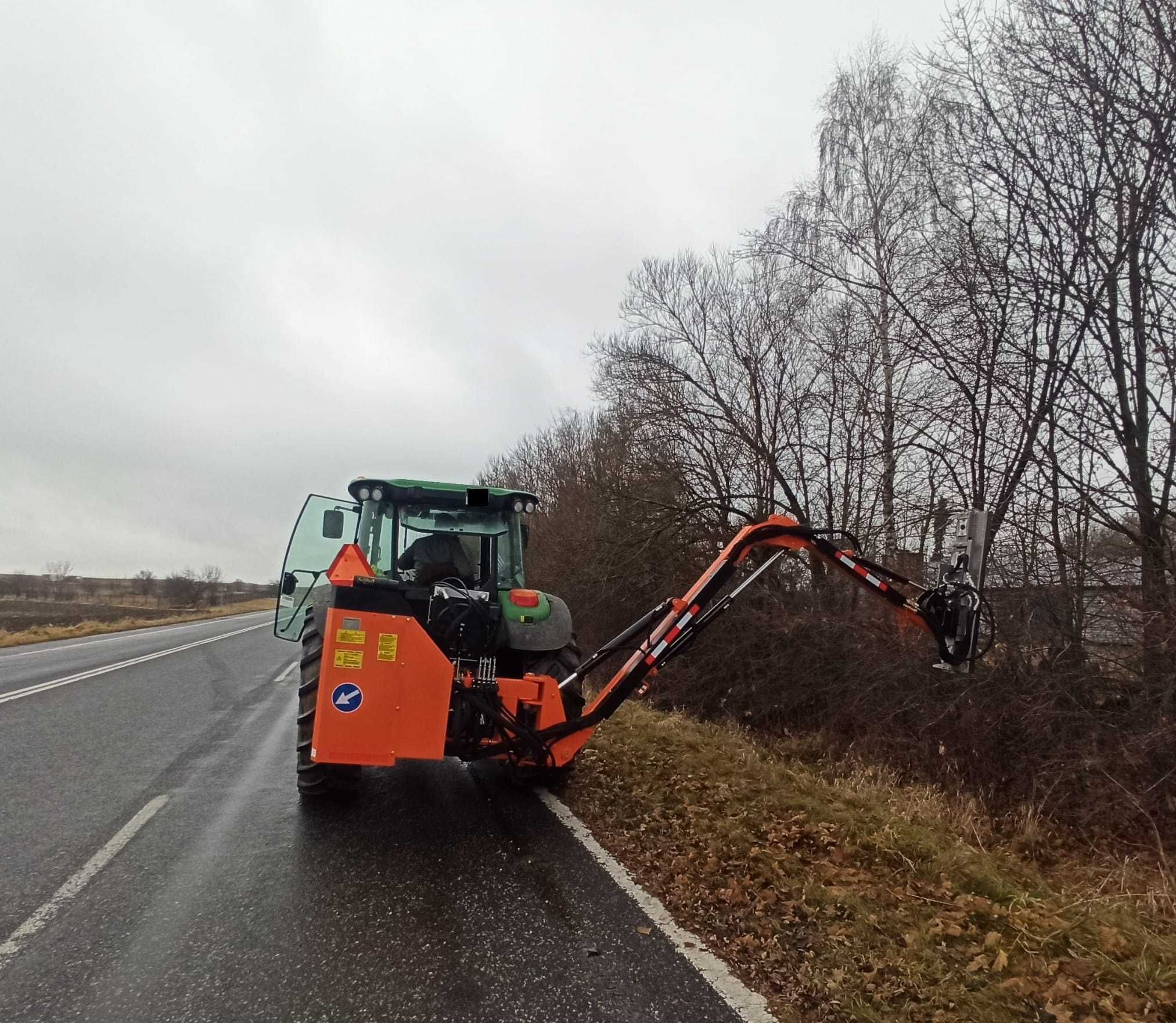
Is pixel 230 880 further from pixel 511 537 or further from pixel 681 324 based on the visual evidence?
pixel 681 324

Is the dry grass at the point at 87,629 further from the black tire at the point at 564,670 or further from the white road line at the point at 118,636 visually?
the black tire at the point at 564,670

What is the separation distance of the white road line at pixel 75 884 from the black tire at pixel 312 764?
3.51ft

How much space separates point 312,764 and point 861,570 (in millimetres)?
4267

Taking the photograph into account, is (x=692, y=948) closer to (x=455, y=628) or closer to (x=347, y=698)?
(x=347, y=698)

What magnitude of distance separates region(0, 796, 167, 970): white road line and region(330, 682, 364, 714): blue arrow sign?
1.58 metres

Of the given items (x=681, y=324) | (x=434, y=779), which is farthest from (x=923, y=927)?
(x=681, y=324)

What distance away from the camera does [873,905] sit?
3.67 meters

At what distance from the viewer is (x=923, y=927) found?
135 inches

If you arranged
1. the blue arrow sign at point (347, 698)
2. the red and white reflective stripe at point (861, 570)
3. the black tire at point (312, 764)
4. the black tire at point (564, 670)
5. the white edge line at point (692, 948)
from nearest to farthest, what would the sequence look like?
the white edge line at point (692, 948), the blue arrow sign at point (347, 698), the black tire at point (312, 764), the black tire at point (564, 670), the red and white reflective stripe at point (861, 570)

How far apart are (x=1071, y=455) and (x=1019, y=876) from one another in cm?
398

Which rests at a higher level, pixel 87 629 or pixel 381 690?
pixel 381 690

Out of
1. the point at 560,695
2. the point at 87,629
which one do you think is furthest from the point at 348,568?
the point at 87,629

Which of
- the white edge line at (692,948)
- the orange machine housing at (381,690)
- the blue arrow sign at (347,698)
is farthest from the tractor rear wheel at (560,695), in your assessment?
the blue arrow sign at (347,698)

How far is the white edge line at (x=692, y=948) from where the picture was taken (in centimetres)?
285
